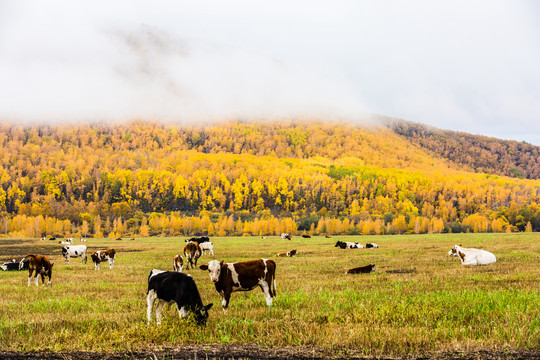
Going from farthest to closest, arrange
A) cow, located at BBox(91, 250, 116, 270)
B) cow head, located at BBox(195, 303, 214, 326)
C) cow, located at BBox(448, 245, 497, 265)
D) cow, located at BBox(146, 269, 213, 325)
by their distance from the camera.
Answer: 1. cow, located at BBox(91, 250, 116, 270)
2. cow, located at BBox(448, 245, 497, 265)
3. cow, located at BBox(146, 269, 213, 325)
4. cow head, located at BBox(195, 303, 214, 326)

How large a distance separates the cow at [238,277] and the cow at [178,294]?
1.64 m

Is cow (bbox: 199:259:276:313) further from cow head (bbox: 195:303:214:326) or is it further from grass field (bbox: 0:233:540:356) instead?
cow head (bbox: 195:303:214:326)

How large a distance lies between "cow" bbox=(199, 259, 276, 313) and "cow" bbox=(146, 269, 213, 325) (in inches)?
64.6

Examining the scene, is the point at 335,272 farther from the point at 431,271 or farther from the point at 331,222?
the point at 331,222

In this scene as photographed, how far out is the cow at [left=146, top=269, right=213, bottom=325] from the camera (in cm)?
1086

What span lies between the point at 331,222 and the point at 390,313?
162451mm

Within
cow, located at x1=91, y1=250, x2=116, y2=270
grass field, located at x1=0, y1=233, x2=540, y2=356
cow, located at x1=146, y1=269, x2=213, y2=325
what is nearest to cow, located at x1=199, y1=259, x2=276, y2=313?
grass field, located at x1=0, y1=233, x2=540, y2=356

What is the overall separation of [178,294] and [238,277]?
9.17 feet

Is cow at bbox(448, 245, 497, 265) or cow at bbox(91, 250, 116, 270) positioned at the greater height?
cow at bbox(448, 245, 497, 265)

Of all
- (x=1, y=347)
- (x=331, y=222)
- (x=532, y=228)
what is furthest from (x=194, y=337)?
(x=532, y=228)

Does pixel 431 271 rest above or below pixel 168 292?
below

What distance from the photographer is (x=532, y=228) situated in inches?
6658

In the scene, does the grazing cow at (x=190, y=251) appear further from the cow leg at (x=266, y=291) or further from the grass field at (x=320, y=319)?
the cow leg at (x=266, y=291)

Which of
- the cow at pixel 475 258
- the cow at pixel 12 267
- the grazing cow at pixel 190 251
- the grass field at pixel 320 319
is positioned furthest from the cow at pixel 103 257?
the cow at pixel 475 258
